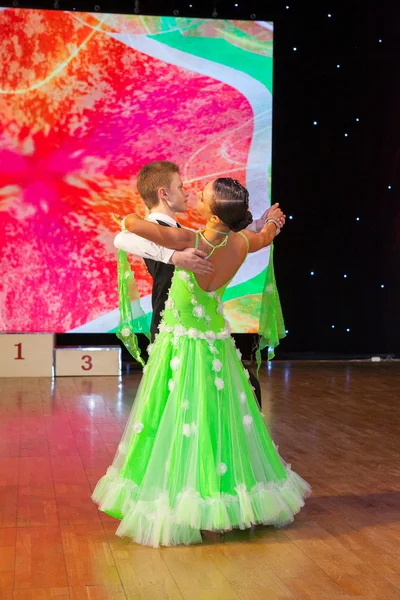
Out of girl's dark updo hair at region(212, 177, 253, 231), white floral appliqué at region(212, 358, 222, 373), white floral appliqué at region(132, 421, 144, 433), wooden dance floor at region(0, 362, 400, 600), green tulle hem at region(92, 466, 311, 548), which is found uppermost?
girl's dark updo hair at region(212, 177, 253, 231)

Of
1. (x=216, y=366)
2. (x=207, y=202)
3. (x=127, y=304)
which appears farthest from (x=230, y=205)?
(x=127, y=304)

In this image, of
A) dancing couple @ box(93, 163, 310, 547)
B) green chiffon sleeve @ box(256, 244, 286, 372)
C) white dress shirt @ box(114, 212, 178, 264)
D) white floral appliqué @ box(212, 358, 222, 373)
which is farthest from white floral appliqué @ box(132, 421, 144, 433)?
green chiffon sleeve @ box(256, 244, 286, 372)

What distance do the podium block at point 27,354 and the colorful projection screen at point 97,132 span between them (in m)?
0.49

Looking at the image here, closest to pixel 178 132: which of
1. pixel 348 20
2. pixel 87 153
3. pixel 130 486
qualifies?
pixel 87 153

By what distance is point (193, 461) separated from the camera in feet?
9.75

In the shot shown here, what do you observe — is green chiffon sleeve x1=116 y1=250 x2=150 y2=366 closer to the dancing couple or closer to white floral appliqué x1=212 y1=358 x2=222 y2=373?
the dancing couple

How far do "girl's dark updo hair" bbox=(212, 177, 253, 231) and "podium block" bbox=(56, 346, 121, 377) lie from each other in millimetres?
4587

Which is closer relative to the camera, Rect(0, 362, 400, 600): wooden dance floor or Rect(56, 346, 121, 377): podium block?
Rect(0, 362, 400, 600): wooden dance floor

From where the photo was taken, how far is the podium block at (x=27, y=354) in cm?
739

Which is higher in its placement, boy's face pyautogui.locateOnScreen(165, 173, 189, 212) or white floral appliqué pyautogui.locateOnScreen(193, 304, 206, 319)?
boy's face pyautogui.locateOnScreen(165, 173, 189, 212)

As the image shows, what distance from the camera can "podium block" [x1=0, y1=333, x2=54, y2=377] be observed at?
7.39m

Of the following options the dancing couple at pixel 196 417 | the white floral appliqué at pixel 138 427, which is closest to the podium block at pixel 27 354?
the dancing couple at pixel 196 417

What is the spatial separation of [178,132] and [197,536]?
18.4 feet

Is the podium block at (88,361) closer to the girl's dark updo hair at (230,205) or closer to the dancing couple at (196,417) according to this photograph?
the dancing couple at (196,417)
